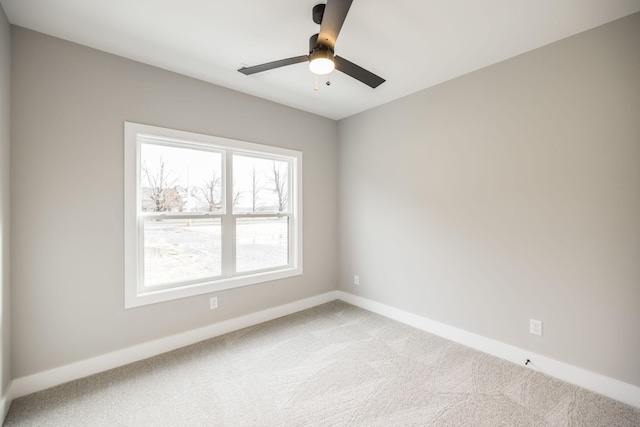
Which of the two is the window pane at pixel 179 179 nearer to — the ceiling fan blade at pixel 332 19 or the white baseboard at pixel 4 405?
the white baseboard at pixel 4 405

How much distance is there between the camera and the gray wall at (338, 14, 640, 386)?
197 cm

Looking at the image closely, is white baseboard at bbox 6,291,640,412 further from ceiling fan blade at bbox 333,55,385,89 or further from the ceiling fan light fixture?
the ceiling fan light fixture

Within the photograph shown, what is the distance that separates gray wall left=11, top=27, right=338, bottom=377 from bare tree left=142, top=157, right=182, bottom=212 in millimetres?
274

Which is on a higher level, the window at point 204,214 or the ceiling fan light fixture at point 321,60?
the ceiling fan light fixture at point 321,60

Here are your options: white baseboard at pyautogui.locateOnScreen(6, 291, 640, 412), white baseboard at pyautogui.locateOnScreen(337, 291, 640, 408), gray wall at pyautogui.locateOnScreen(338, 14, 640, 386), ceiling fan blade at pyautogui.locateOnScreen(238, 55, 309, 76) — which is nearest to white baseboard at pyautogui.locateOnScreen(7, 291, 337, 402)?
white baseboard at pyautogui.locateOnScreen(6, 291, 640, 412)

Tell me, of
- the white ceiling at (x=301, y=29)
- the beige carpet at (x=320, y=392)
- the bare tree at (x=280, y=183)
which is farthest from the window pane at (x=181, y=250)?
the white ceiling at (x=301, y=29)

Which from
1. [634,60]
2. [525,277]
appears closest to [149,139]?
[525,277]

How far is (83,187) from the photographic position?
2.25m

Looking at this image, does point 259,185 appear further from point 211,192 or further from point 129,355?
point 129,355

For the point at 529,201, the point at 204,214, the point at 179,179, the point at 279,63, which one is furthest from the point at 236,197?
the point at 529,201

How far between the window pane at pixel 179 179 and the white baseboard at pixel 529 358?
251cm

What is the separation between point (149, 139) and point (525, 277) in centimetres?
362

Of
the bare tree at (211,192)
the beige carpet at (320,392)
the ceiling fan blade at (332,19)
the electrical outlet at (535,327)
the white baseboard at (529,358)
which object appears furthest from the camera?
the bare tree at (211,192)

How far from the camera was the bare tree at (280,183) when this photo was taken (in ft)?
11.8
